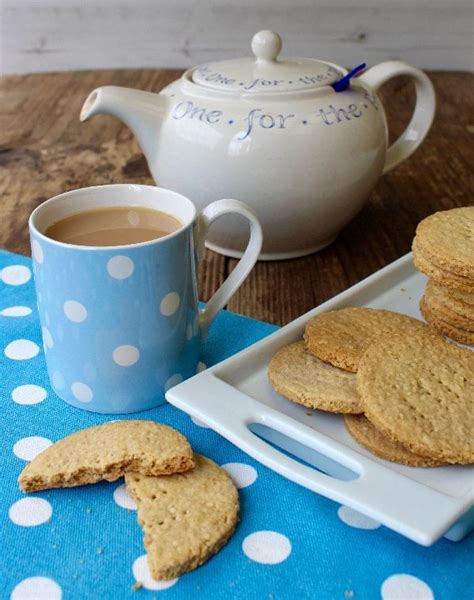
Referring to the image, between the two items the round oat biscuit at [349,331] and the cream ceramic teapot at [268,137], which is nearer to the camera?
the round oat biscuit at [349,331]

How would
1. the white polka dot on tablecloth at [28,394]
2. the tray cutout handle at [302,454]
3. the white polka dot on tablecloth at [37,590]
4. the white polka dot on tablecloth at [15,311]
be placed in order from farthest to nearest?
the white polka dot on tablecloth at [15,311] → the white polka dot on tablecloth at [28,394] → the tray cutout handle at [302,454] → the white polka dot on tablecloth at [37,590]

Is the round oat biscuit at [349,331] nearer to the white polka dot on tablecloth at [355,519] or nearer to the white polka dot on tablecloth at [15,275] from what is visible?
the white polka dot on tablecloth at [355,519]

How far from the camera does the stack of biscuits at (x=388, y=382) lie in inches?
23.6

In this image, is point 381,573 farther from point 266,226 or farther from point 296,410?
point 266,226

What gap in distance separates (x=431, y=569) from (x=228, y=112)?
57 centimetres

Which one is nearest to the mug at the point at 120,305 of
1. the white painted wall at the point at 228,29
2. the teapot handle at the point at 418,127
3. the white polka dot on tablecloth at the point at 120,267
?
the white polka dot on tablecloth at the point at 120,267

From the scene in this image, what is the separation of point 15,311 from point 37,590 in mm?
439

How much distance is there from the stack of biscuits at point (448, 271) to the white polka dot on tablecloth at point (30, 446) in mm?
419

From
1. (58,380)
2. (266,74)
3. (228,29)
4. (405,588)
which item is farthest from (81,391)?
(228,29)

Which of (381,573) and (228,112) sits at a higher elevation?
(228,112)

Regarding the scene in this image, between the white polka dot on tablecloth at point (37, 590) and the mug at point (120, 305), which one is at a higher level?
the mug at point (120, 305)

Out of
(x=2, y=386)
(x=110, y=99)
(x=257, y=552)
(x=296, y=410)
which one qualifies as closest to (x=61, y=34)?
(x=110, y=99)

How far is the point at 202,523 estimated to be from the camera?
1.86 feet

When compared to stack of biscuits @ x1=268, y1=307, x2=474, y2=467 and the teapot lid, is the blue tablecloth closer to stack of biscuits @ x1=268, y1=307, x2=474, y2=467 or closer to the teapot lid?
stack of biscuits @ x1=268, y1=307, x2=474, y2=467
